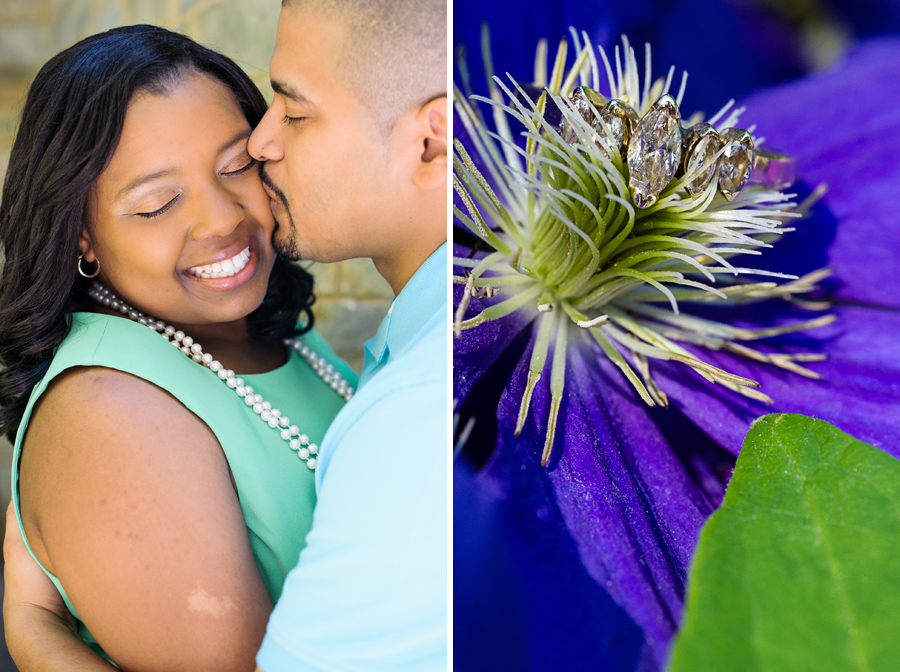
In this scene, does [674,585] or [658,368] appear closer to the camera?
[674,585]

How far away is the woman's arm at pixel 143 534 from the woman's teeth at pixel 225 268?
0.33 feet

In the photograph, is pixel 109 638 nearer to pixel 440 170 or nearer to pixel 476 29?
pixel 440 170

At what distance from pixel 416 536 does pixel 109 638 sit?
0.21m

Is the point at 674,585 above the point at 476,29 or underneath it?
underneath

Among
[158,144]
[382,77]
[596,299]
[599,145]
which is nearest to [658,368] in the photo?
[596,299]

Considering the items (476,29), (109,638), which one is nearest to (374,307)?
(476,29)

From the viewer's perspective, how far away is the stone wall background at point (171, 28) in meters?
0.79

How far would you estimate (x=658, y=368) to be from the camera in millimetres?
538

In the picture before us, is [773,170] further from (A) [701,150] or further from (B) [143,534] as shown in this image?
(B) [143,534]

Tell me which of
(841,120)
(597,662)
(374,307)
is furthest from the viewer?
(374,307)

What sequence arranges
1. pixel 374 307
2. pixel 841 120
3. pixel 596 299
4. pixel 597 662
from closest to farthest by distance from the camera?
pixel 597 662 < pixel 596 299 < pixel 841 120 < pixel 374 307

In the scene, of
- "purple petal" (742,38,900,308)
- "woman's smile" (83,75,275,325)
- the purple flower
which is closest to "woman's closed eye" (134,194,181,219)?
"woman's smile" (83,75,275,325)

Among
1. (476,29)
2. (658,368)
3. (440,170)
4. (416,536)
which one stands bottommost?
(416,536)

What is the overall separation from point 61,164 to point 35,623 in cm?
36
